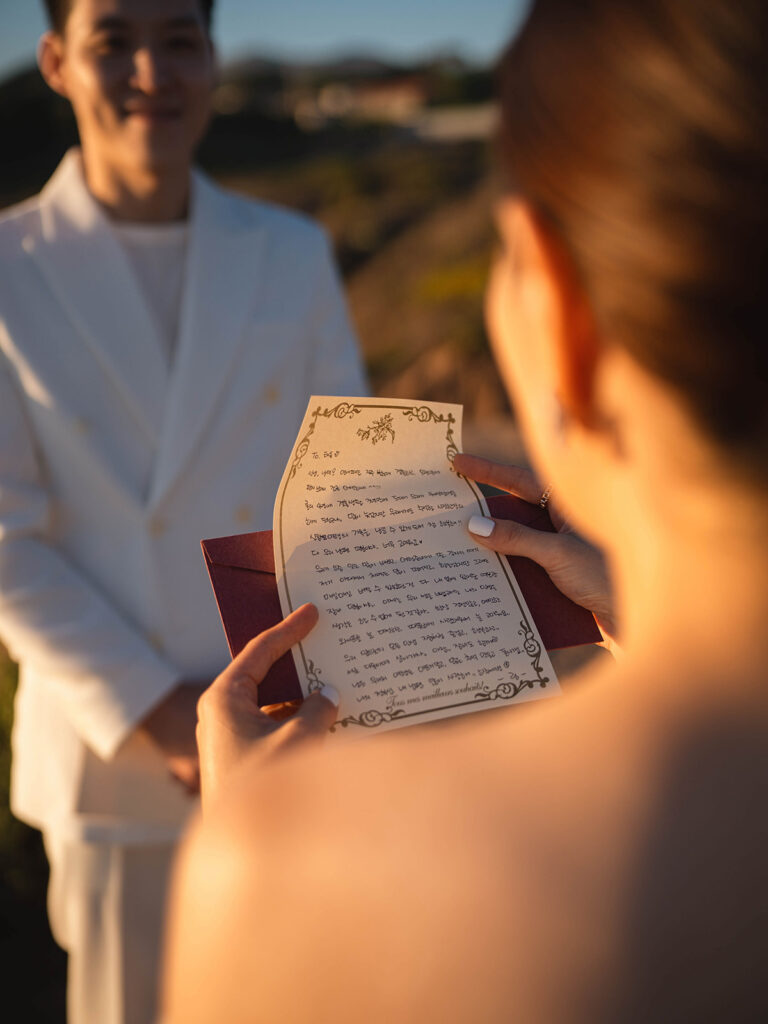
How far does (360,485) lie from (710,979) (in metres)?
0.77

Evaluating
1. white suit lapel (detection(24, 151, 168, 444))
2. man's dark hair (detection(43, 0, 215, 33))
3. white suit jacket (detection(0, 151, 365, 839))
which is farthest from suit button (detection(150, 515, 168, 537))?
man's dark hair (detection(43, 0, 215, 33))

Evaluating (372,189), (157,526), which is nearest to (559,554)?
(157,526)

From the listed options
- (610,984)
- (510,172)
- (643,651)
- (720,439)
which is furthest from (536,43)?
(610,984)

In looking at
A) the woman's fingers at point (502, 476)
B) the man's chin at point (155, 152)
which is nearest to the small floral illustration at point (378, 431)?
the woman's fingers at point (502, 476)

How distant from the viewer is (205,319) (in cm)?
213

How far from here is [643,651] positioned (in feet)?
2.48

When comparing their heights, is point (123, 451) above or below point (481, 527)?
above

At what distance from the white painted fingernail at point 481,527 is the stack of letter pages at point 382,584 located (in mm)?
16

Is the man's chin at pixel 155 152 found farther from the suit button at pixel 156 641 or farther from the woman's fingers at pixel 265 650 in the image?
the woman's fingers at pixel 265 650

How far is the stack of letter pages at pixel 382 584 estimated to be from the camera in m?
1.20

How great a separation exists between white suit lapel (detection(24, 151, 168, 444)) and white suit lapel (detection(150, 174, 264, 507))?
55mm

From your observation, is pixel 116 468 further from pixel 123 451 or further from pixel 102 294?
pixel 102 294

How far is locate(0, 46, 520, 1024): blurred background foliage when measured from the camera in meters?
6.05

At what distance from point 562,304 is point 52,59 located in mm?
1902
